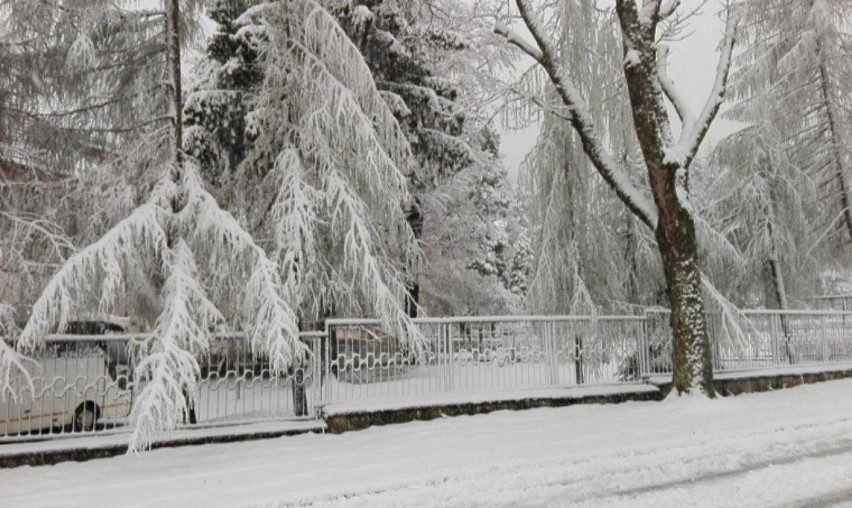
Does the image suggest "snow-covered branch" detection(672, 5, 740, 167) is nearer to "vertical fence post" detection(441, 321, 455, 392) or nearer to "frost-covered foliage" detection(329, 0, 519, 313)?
"frost-covered foliage" detection(329, 0, 519, 313)

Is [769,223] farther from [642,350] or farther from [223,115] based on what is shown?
[223,115]

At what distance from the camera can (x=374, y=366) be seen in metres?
8.84

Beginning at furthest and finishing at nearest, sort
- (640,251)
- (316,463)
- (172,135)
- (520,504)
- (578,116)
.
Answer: (640,251), (578,116), (172,135), (316,463), (520,504)

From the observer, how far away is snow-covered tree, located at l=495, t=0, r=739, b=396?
987 cm

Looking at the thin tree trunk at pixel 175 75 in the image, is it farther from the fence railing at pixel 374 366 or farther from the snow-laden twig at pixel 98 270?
the fence railing at pixel 374 366

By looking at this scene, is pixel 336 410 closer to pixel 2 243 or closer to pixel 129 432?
pixel 129 432

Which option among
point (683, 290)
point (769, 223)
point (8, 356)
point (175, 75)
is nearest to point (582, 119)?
point (683, 290)

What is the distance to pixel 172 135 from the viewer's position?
8523 millimetres

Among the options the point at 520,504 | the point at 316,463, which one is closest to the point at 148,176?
the point at 316,463

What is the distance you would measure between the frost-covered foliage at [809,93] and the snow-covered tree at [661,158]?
8760mm

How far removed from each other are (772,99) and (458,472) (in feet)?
58.8

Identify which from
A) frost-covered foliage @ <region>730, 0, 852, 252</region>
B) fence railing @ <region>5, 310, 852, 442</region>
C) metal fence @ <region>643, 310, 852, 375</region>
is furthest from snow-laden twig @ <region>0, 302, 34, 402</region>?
frost-covered foliage @ <region>730, 0, 852, 252</region>

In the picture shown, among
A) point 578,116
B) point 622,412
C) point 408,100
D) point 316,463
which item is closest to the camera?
point 316,463

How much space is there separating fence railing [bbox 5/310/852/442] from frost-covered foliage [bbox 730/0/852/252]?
8.43 meters
